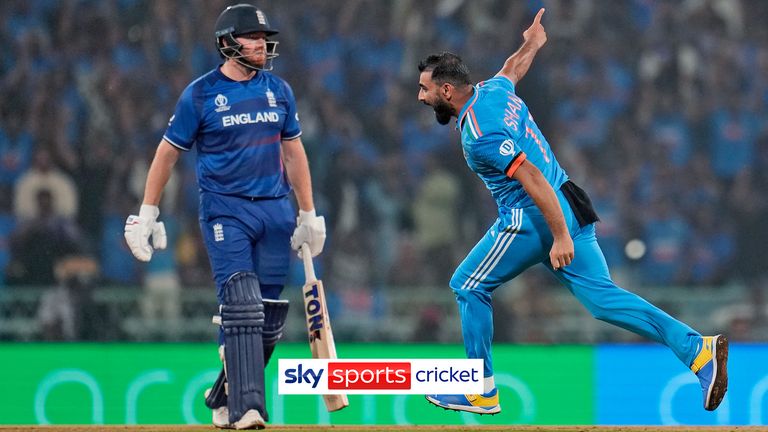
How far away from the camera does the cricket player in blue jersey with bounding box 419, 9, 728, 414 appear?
5.84 metres

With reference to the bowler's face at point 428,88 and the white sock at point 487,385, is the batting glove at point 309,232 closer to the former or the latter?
the bowler's face at point 428,88

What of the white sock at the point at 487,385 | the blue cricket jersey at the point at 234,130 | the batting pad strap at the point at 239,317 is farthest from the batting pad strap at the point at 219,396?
the white sock at the point at 487,385

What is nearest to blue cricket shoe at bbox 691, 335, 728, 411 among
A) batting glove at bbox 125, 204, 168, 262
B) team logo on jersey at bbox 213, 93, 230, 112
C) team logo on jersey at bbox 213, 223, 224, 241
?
team logo on jersey at bbox 213, 223, 224, 241

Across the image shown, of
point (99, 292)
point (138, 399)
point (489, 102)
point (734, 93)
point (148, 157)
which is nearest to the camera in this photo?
point (489, 102)

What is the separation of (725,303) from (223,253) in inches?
232

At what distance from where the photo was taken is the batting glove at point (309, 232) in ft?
21.5

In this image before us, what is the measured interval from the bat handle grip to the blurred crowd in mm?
4190

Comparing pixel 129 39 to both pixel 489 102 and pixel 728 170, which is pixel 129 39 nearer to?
pixel 728 170

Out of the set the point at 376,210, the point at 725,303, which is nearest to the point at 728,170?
the point at 725,303

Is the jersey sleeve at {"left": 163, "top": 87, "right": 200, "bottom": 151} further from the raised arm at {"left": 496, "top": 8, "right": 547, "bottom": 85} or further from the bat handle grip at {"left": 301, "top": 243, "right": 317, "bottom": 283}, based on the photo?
the raised arm at {"left": 496, "top": 8, "right": 547, "bottom": 85}

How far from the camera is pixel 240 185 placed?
20.4ft

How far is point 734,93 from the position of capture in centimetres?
1207

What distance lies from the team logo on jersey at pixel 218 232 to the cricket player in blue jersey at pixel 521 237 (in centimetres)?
111

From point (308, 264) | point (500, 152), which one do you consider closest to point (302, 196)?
point (308, 264)
